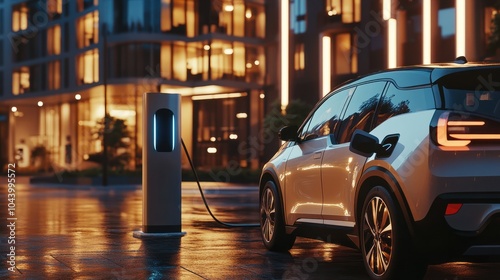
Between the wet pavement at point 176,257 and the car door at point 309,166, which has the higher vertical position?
the car door at point 309,166

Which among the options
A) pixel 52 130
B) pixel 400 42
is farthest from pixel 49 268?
pixel 52 130

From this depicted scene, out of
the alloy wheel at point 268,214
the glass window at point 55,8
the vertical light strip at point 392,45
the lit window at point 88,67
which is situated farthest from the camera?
the glass window at point 55,8

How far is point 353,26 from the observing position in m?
51.5

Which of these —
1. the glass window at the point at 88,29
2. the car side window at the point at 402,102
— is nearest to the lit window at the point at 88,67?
the glass window at the point at 88,29

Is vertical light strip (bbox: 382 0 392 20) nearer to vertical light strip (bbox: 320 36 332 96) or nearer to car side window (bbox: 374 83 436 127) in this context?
vertical light strip (bbox: 320 36 332 96)

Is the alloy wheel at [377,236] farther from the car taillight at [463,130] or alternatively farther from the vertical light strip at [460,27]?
the vertical light strip at [460,27]

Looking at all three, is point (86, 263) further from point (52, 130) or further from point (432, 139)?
point (52, 130)

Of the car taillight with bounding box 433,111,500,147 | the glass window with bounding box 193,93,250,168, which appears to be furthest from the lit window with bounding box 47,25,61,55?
the car taillight with bounding box 433,111,500,147

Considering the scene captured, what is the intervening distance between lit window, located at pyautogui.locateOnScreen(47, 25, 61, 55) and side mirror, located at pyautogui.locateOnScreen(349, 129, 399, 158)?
6608 cm

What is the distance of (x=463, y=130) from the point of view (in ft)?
21.1

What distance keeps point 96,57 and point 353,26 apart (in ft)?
69.4

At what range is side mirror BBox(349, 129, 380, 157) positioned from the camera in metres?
7.12

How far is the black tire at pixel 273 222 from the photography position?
949 cm

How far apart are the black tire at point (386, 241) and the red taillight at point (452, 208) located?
37 centimetres
